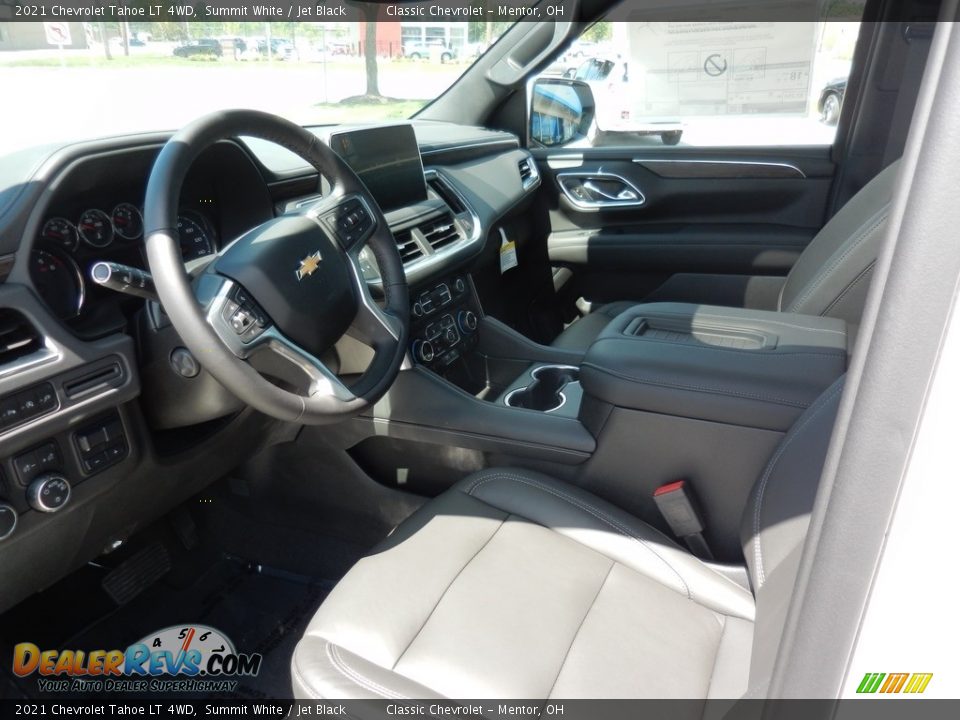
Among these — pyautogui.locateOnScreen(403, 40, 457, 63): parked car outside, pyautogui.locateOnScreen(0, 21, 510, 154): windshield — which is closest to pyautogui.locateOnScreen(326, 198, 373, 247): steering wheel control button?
pyautogui.locateOnScreen(0, 21, 510, 154): windshield

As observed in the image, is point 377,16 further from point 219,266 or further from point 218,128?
point 219,266

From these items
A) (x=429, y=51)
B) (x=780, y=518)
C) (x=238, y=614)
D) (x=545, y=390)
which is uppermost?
(x=429, y=51)

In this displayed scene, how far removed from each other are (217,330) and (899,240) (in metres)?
0.92

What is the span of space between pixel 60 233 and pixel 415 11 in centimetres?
120

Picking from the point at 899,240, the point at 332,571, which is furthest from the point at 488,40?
the point at 899,240

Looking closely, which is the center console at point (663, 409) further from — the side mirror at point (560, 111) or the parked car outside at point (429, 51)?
the side mirror at point (560, 111)

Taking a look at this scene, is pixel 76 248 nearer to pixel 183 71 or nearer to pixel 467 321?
pixel 183 71

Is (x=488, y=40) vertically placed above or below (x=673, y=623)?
above

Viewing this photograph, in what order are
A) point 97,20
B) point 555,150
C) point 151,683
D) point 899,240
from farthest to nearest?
point 555,150 → point 151,683 → point 97,20 → point 899,240

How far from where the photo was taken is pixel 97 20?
1466 millimetres

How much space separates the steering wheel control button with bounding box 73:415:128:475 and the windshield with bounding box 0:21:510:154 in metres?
0.49

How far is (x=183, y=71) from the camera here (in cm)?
158

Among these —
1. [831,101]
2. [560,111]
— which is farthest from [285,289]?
[831,101]

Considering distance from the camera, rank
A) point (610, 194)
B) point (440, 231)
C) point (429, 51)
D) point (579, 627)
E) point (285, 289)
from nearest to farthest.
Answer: point (579, 627) < point (285, 289) < point (440, 231) < point (429, 51) < point (610, 194)
